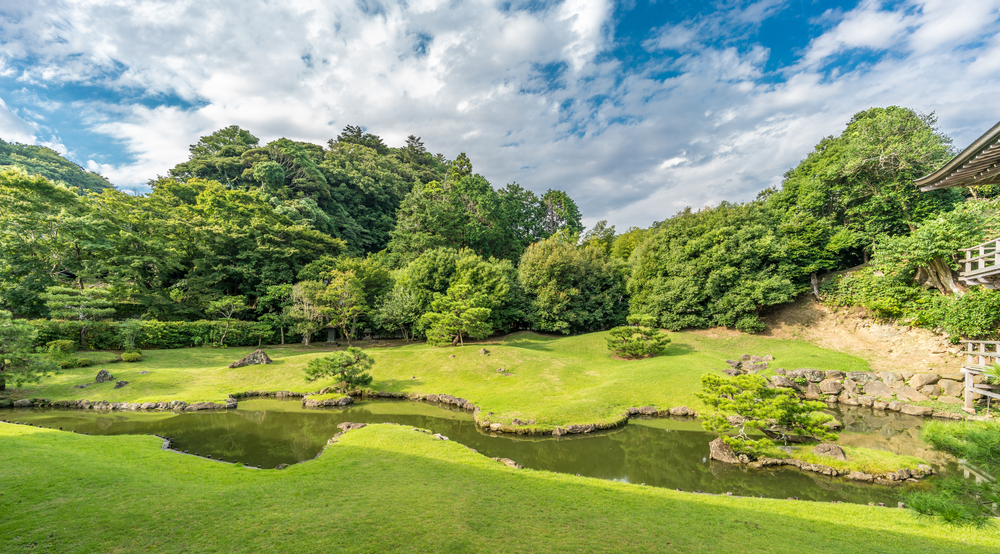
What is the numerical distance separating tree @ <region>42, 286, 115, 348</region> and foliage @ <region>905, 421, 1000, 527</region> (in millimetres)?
31852

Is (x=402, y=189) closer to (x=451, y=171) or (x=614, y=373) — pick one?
(x=451, y=171)

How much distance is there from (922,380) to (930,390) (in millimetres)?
541

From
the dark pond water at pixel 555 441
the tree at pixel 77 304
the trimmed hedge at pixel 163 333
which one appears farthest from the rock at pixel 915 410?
the tree at pixel 77 304

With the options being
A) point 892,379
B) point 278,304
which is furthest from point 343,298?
point 892,379

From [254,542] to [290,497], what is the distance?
1.91m

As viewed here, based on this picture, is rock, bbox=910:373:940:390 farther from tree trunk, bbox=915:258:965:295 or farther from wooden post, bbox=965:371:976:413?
tree trunk, bbox=915:258:965:295

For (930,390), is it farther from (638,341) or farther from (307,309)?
(307,309)

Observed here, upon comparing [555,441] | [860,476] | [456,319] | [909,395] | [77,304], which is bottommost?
[555,441]

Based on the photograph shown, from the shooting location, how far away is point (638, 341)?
21844mm

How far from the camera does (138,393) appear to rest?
1591 centimetres

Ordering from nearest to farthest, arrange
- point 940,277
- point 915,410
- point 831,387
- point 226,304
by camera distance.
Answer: point 915,410
point 831,387
point 940,277
point 226,304

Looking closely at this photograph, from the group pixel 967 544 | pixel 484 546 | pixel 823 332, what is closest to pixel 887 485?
pixel 967 544

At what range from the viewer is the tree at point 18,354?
41.4 ft

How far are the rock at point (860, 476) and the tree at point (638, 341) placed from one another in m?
12.8
